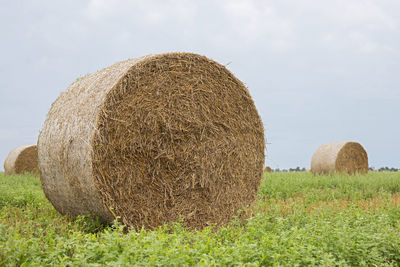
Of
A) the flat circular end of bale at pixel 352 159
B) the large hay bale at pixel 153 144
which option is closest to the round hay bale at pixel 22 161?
the large hay bale at pixel 153 144

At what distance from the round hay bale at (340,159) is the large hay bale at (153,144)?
29.4 feet

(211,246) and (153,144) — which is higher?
(153,144)

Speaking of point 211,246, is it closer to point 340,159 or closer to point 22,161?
point 340,159

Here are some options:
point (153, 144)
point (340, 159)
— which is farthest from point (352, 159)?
point (153, 144)

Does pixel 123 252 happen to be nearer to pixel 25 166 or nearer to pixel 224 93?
pixel 224 93

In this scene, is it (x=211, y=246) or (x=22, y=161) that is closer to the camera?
(x=211, y=246)

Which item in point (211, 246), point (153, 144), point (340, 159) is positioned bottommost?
Result: point (211, 246)

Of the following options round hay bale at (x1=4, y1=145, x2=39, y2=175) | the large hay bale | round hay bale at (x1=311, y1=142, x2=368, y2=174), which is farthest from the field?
round hay bale at (x1=4, y1=145, x2=39, y2=175)

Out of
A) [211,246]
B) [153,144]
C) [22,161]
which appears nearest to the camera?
[211,246]

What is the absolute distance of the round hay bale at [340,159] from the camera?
50.4 feet

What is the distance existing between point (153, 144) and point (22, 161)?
11.5 metres

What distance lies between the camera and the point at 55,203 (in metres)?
6.84

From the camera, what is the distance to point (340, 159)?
50.5 ft

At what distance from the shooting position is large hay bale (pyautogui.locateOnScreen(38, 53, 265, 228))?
5.73m
